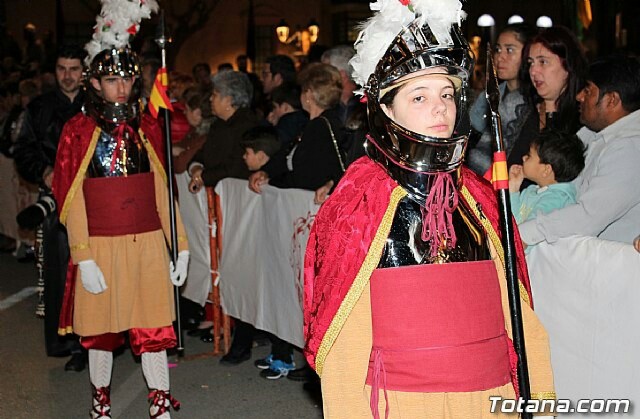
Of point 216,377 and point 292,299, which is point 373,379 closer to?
point 292,299

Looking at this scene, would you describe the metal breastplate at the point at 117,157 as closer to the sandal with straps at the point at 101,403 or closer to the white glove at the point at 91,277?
the white glove at the point at 91,277

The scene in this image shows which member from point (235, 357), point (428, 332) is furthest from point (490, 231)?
point (235, 357)

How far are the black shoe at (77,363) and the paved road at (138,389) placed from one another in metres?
0.05

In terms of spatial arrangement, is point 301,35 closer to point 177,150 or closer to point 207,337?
point 177,150

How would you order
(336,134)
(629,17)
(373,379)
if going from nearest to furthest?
(373,379) → (336,134) → (629,17)

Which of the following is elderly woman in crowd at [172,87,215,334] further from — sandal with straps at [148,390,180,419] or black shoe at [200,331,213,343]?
sandal with straps at [148,390,180,419]

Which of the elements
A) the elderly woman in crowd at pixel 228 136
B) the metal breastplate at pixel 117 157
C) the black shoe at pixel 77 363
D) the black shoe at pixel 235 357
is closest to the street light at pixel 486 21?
the elderly woman in crowd at pixel 228 136

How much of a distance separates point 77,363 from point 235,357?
1182 millimetres

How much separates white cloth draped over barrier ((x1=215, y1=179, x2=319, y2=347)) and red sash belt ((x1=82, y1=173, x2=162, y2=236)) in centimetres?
105

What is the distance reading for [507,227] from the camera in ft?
9.45

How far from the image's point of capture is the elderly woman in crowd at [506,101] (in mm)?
5504

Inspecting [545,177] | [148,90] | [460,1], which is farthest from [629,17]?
[460,1]

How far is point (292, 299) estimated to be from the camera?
6.31 metres

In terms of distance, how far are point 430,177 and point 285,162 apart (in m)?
3.92
